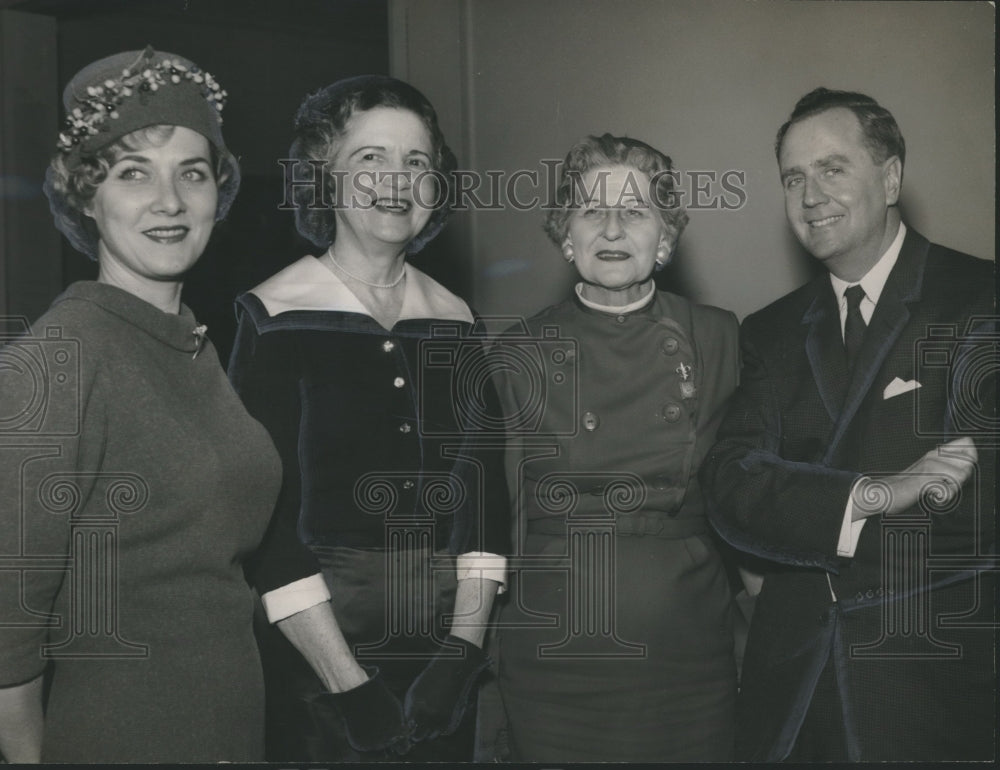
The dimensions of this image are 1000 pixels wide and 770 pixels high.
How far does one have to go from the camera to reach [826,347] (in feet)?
9.93

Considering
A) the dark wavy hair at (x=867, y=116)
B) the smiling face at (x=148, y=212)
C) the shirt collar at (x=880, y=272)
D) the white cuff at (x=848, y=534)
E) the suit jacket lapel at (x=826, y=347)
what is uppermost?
the dark wavy hair at (x=867, y=116)

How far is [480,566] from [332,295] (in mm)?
799

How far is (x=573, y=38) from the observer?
10.4 ft

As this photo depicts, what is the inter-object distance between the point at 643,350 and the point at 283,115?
114cm

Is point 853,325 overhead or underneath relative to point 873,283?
underneath

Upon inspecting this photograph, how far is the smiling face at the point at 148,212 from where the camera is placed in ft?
9.31

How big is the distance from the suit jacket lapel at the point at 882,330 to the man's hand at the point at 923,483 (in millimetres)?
151

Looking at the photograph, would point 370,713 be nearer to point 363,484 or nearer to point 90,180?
point 363,484

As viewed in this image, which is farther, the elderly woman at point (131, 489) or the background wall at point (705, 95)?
the background wall at point (705, 95)

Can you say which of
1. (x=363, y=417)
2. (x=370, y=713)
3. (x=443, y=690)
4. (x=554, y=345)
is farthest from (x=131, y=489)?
(x=554, y=345)

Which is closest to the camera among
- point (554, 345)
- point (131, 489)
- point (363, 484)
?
point (131, 489)

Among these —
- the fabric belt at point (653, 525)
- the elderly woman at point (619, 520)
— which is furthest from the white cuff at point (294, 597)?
the fabric belt at point (653, 525)

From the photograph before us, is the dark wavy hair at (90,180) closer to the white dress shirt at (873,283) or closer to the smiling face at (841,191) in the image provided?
the smiling face at (841,191)

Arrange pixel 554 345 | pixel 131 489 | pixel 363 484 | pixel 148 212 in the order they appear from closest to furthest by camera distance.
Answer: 1. pixel 131 489
2. pixel 148 212
3. pixel 363 484
4. pixel 554 345
